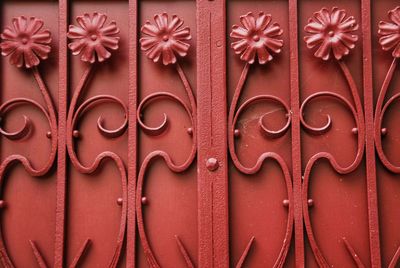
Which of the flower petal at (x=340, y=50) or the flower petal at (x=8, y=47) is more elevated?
the flower petal at (x=8, y=47)

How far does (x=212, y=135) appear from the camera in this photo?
3.67ft

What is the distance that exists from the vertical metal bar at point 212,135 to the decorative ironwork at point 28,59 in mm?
362

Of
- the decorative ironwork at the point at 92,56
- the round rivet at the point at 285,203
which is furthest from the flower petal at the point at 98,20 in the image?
the round rivet at the point at 285,203

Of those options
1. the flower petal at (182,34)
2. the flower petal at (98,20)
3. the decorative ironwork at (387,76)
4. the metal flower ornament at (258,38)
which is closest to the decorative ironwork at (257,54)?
the metal flower ornament at (258,38)

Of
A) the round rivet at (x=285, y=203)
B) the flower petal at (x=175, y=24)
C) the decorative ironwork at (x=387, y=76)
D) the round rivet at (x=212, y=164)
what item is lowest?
the round rivet at (x=285, y=203)

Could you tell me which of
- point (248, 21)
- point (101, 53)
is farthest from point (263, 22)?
point (101, 53)

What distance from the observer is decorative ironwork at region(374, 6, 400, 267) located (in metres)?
1.10

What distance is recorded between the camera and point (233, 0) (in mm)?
1169

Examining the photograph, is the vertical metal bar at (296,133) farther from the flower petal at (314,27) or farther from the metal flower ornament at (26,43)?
the metal flower ornament at (26,43)

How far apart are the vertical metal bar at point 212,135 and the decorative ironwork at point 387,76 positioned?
356 millimetres

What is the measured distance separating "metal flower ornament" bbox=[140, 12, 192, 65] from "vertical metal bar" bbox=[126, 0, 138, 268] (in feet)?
0.14

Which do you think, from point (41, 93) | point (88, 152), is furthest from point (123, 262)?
point (41, 93)

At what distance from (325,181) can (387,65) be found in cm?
32

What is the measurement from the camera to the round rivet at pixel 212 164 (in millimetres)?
1108
